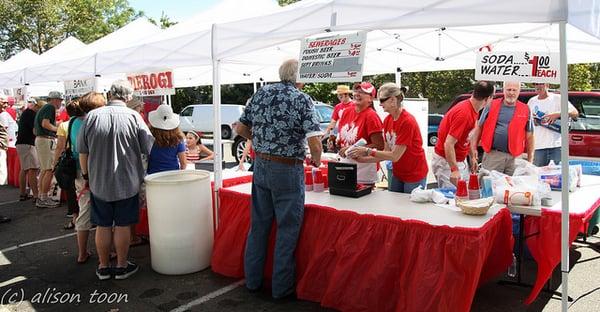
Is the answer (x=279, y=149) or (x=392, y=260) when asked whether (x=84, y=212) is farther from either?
(x=392, y=260)

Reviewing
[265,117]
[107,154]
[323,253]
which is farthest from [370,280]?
[107,154]

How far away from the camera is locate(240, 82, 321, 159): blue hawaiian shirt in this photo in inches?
119

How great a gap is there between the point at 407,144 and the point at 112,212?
254 cm

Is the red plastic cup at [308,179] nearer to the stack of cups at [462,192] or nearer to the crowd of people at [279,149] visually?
the crowd of people at [279,149]

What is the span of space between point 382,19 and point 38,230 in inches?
194

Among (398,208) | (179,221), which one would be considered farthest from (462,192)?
(179,221)

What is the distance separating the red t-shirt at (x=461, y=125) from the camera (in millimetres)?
3768

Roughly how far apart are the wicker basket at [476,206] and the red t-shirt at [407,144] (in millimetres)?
795

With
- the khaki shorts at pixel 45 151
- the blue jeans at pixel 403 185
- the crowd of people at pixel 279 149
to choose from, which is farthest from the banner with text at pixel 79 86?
the blue jeans at pixel 403 185

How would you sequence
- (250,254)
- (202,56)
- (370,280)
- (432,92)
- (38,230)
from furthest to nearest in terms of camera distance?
(432,92) → (38,230) → (202,56) → (250,254) → (370,280)

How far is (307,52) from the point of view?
3428mm

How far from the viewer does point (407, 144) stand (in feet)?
11.6

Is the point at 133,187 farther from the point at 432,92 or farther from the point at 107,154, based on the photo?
the point at 432,92

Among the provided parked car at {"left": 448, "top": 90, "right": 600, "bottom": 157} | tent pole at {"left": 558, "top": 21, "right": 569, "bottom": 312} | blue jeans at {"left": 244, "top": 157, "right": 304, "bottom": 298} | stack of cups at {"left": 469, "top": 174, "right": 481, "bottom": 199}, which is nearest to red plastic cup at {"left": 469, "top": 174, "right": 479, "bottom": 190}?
stack of cups at {"left": 469, "top": 174, "right": 481, "bottom": 199}
